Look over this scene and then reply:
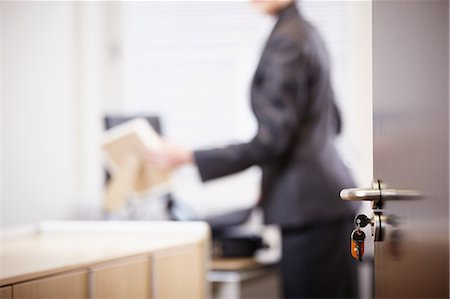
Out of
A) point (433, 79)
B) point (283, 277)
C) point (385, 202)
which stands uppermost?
point (433, 79)

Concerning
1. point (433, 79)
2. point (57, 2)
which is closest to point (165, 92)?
point (57, 2)

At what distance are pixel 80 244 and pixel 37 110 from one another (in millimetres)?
727

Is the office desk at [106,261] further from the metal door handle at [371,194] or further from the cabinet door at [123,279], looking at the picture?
the metal door handle at [371,194]

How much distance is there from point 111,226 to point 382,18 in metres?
1.25

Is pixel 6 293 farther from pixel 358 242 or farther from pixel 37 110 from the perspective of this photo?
pixel 37 110

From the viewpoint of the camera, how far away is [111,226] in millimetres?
2195

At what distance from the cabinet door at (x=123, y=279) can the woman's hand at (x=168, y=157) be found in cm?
78

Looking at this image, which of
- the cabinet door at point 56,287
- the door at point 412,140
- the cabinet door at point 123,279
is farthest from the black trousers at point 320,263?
the door at point 412,140

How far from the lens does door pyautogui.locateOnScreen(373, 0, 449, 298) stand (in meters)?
0.77

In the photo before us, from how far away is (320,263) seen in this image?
2.47 m

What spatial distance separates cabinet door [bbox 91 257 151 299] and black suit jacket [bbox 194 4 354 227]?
777 millimetres

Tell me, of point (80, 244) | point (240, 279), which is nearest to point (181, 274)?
point (80, 244)

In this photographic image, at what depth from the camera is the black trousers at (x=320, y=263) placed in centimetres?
247

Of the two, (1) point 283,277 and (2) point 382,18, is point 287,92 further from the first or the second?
(2) point 382,18
